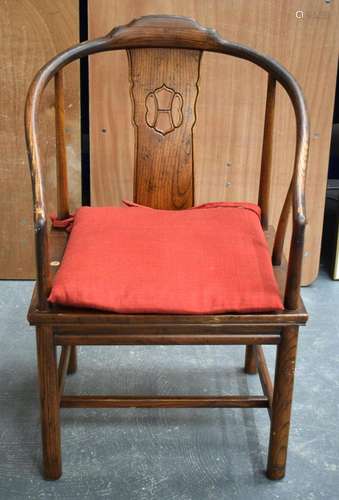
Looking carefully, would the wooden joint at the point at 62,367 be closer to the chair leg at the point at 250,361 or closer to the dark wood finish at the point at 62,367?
the dark wood finish at the point at 62,367

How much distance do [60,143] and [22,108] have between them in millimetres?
540

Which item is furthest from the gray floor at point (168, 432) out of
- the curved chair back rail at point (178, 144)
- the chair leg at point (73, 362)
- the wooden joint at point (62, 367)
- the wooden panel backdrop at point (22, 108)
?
the curved chair back rail at point (178, 144)

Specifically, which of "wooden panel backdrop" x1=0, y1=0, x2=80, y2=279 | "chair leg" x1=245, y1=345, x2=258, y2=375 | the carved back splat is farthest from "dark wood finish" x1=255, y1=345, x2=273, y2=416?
"wooden panel backdrop" x1=0, y1=0, x2=80, y2=279

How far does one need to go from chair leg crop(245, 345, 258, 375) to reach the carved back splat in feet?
1.30

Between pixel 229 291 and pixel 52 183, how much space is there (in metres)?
0.97

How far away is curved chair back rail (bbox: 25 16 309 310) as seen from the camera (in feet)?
3.75

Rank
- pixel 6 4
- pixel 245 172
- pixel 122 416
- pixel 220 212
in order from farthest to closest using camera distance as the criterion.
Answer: pixel 245 172 → pixel 6 4 → pixel 122 416 → pixel 220 212

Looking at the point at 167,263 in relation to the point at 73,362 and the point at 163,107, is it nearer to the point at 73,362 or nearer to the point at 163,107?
the point at 73,362

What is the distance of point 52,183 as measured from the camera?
2.02 metres

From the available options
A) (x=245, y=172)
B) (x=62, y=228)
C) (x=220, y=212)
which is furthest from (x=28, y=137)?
(x=245, y=172)

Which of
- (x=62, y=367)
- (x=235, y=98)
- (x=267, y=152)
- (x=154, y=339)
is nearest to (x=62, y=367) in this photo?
(x=62, y=367)

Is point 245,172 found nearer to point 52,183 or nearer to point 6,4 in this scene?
point 52,183

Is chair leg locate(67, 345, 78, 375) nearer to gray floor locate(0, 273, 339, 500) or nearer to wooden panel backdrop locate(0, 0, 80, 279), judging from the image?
gray floor locate(0, 273, 339, 500)

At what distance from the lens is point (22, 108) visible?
75.4 inches
